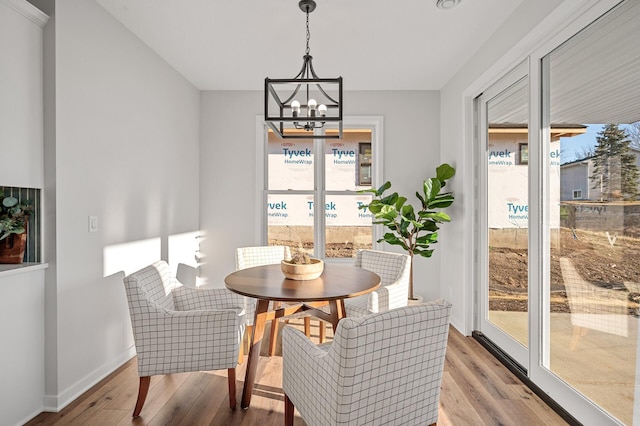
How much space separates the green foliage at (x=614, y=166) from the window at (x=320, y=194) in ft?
8.54

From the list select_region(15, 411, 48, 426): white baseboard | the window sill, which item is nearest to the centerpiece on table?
the window sill

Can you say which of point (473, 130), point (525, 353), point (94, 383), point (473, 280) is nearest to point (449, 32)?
point (473, 130)

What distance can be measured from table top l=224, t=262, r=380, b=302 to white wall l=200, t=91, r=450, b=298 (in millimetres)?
1640

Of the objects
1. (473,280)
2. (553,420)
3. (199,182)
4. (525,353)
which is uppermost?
(199,182)

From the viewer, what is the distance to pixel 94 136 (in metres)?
2.49

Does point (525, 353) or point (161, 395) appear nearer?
point (161, 395)

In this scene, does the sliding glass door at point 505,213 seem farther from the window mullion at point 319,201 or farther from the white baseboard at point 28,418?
the white baseboard at point 28,418

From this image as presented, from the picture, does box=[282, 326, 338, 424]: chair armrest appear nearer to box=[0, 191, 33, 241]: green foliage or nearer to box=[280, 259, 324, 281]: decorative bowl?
box=[280, 259, 324, 281]: decorative bowl

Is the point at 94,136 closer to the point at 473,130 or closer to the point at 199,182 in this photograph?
the point at 199,182

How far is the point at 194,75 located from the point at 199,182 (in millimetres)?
1170

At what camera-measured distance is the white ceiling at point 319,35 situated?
99.3 inches

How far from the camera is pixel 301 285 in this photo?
227 cm

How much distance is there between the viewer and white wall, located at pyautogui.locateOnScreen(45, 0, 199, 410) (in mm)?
2189

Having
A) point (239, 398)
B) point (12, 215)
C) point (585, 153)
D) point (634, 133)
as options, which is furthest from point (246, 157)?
point (634, 133)
